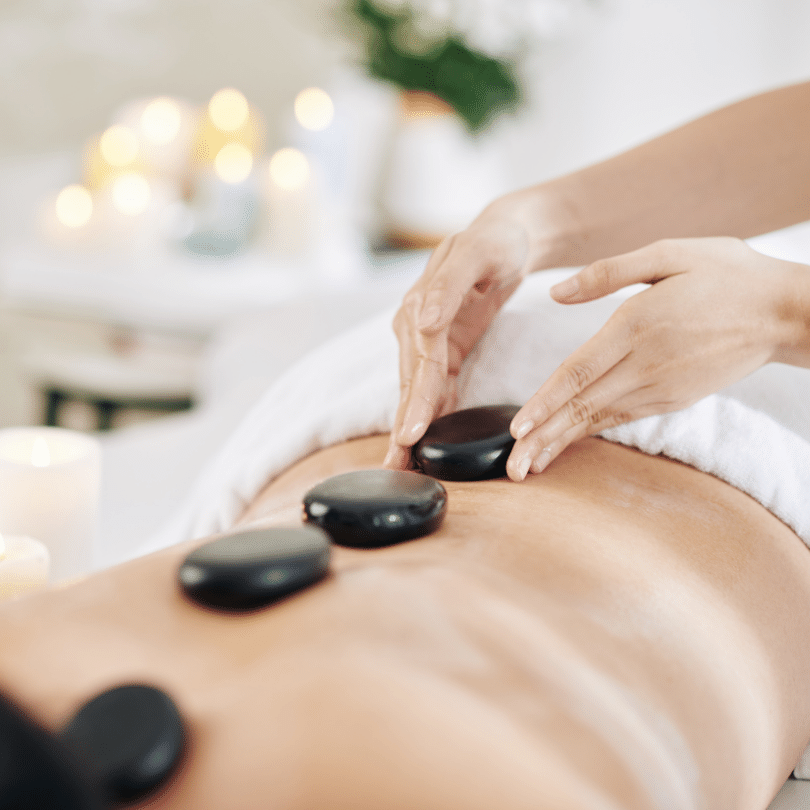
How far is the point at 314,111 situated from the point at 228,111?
11.1 inches

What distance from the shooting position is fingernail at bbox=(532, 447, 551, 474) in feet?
1.76

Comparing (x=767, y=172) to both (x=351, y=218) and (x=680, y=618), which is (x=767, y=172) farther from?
(x=351, y=218)

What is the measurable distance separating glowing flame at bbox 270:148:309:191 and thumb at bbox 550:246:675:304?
127cm

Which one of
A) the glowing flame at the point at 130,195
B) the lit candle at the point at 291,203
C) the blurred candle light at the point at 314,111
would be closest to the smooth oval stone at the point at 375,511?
the glowing flame at the point at 130,195

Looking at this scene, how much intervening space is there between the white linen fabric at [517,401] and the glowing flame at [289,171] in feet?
3.27

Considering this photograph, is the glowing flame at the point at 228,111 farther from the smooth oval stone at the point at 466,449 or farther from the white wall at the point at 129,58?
the smooth oval stone at the point at 466,449

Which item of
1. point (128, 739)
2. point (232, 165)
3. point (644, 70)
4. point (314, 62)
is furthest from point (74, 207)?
point (644, 70)

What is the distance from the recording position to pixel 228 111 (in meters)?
1.76

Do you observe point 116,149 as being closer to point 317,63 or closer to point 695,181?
point 317,63

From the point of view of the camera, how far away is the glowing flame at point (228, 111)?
5.75 feet

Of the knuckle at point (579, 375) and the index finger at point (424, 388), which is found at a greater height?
the knuckle at point (579, 375)

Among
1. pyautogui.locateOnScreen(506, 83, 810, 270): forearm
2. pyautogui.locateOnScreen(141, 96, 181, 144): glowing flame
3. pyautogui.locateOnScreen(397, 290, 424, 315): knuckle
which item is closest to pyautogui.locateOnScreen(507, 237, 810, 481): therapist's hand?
pyautogui.locateOnScreen(397, 290, 424, 315): knuckle

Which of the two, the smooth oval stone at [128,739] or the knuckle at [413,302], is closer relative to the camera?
the smooth oval stone at [128,739]

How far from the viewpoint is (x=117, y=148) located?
1627 millimetres
